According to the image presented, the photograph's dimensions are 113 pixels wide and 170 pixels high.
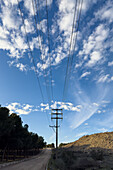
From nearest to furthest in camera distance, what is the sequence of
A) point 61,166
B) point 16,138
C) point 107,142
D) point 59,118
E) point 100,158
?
point 61,166
point 100,158
point 16,138
point 59,118
point 107,142

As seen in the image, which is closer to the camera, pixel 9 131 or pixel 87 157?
pixel 9 131

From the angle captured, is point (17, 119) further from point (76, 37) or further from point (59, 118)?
point (76, 37)

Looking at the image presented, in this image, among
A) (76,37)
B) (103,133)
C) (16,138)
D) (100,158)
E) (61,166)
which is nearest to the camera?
(76,37)

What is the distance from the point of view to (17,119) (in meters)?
35.7

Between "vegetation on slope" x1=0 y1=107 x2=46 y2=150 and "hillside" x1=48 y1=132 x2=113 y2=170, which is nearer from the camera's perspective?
"hillside" x1=48 y1=132 x2=113 y2=170

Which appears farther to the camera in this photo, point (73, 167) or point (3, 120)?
→ point (3, 120)

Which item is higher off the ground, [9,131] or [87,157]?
[9,131]

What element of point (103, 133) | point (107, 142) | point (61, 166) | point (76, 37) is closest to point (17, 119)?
point (61, 166)

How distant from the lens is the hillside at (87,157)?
1897cm

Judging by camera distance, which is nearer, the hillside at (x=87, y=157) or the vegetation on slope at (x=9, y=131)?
the hillside at (x=87, y=157)

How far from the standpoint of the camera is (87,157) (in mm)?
30578

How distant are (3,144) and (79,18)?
31.4m

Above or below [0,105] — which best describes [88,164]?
below

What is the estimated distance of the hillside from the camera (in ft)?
62.2
